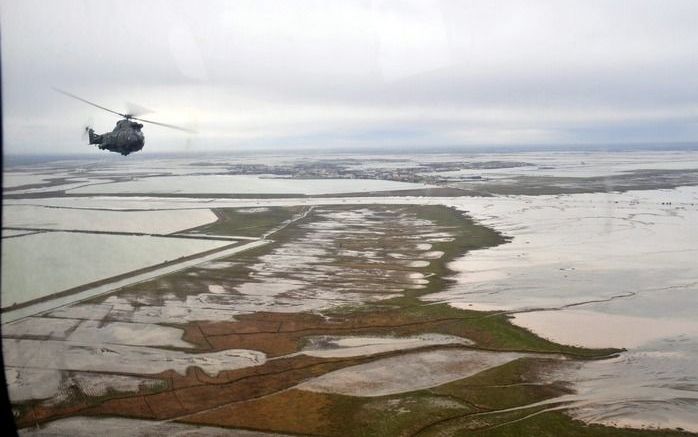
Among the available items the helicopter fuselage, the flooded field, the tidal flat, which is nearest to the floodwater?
the flooded field

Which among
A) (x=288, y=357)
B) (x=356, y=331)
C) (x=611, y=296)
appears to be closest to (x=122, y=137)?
(x=288, y=357)

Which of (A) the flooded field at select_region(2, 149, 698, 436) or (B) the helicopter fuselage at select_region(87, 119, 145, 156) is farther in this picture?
(B) the helicopter fuselage at select_region(87, 119, 145, 156)

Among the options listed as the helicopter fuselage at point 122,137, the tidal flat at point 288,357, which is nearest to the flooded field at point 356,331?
the tidal flat at point 288,357

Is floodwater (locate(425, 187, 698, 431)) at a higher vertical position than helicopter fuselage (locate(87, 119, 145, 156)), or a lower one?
lower

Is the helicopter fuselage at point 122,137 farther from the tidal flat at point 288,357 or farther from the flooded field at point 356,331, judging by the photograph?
the tidal flat at point 288,357

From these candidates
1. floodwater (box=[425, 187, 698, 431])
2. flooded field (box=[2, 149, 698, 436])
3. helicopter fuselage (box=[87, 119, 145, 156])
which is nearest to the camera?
flooded field (box=[2, 149, 698, 436])

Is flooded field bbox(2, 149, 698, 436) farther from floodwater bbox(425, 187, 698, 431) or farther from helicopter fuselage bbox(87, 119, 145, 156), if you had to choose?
helicopter fuselage bbox(87, 119, 145, 156)

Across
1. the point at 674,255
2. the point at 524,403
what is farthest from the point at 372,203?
the point at 524,403

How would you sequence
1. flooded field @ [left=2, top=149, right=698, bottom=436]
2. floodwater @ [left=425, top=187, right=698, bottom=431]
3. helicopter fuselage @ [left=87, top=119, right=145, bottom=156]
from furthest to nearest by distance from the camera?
helicopter fuselage @ [left=87, top=119, right=145, bottom=156] < floodwater @ [left=425, top=187, right=698, bottom=431] < flooded field @ [left=2, top=149, right=698, bottom=436]

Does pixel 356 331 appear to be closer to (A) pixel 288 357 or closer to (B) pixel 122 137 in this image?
(A) pixel 288 357
